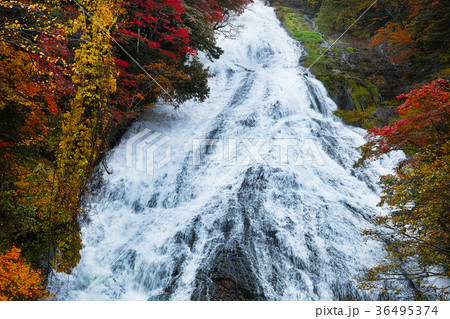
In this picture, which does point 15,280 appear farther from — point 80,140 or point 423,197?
point 423,197

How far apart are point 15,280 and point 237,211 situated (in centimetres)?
439

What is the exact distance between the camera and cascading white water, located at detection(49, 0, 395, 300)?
5711mm

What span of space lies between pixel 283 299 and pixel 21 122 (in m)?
6.42

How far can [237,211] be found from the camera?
22.6ft

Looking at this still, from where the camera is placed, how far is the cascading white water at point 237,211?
18.7 ft

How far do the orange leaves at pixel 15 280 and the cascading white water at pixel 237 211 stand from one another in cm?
138

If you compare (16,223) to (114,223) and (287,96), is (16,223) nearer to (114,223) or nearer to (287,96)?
(114,223)

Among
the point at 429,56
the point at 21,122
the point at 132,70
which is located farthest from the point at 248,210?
the point at 429,56

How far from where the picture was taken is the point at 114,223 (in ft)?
24.7
